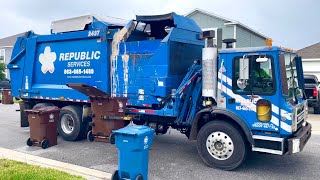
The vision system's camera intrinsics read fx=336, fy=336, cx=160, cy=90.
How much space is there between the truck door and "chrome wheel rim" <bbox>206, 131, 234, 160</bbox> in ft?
1.63

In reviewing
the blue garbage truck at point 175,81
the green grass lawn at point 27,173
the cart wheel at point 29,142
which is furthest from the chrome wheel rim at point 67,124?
the green grass lawn at point 27,173

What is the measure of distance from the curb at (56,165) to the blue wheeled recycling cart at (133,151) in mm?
912

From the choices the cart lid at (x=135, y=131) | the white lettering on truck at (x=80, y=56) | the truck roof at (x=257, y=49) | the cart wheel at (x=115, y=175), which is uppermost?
the white lettering on truck at (x=80, y=56)

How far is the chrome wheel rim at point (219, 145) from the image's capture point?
6.19 m

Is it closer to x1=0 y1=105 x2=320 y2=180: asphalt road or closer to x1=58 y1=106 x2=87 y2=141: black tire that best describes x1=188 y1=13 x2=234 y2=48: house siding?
x1=0 y1=105 x2=320 y2=180: asphalt road

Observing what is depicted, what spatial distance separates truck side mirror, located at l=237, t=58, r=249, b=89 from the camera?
6.01m

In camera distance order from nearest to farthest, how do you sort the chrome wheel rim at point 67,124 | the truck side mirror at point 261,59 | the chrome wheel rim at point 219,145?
the truck side mirror at point 261,59 → the chrome wheel rim at point 219,145 → the chrome wheel rim at point 67,124

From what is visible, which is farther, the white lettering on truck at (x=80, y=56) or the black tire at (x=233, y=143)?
the white lettering on truck at (x=80, y=56)

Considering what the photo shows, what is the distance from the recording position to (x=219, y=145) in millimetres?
6320

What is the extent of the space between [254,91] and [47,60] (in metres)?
6.13

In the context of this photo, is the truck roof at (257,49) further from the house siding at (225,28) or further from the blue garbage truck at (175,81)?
the house siding at (225,28)

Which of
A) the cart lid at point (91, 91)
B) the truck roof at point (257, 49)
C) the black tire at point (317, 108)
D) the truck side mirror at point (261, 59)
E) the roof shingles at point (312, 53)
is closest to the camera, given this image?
the truck side mirror at point (261, 59)

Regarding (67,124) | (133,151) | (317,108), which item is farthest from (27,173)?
(317,108)

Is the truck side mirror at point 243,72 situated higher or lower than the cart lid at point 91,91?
higher
